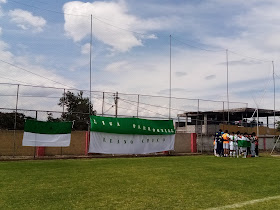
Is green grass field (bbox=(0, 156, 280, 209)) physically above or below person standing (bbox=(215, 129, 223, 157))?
below

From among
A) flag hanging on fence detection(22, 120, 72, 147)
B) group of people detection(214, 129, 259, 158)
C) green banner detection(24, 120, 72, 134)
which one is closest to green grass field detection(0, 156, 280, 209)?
flag hanging on fence detection(22, 120, 72, 147)

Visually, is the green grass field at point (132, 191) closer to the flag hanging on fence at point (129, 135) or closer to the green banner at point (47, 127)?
the green banner at point (47, 127)

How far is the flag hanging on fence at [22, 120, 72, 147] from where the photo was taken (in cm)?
1641

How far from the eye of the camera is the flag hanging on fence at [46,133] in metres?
16.4

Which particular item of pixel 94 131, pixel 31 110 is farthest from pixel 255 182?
pixel 31 110

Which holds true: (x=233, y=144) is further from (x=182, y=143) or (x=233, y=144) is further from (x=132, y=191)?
(x=132, y=191)

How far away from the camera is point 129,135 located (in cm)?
1984

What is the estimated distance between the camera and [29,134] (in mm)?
16438

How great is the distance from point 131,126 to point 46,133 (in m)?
5.59

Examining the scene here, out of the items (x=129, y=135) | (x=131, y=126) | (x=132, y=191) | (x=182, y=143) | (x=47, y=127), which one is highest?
(x=131, y=126)

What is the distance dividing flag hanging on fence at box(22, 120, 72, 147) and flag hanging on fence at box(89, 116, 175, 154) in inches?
62.5

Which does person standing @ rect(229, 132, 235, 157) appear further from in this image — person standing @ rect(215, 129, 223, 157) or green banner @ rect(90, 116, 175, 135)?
green banner @ rect(90, 116, 175, 135)

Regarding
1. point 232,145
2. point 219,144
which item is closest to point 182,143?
point 219,144

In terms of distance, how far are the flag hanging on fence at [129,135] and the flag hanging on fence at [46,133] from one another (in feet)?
5.21
